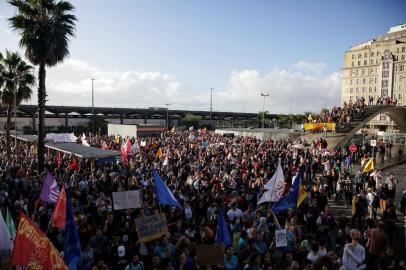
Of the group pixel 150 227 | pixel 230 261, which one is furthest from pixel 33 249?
pixel 230 261

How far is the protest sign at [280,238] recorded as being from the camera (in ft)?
29.2

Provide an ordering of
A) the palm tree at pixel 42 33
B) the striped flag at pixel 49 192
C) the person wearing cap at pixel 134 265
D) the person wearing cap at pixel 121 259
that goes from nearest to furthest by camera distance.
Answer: the person wearing cap at pixel 134 265
the person wearing cap at pixel 121 259
the striped flag at pixel 49 192
the palm tree at pixel 42 33

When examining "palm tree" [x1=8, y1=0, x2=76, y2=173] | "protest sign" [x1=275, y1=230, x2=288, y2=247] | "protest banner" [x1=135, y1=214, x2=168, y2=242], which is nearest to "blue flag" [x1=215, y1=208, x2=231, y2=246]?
"protest sign" [x1=275, y1=230, x2=288, y2=247]

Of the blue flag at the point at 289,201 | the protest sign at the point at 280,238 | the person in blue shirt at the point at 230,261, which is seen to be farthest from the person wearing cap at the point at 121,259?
the blue flag at the point at 289,201

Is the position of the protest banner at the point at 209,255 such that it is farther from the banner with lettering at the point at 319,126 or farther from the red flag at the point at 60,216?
the banner with lettering at the point at 319,126

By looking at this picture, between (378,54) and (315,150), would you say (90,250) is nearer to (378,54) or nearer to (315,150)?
(315,150)

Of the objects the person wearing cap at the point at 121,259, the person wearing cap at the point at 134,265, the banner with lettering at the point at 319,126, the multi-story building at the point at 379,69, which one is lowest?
the person wearing cap at the point at 121,259

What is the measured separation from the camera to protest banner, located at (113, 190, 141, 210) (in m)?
11.2

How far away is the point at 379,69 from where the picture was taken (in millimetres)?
98688

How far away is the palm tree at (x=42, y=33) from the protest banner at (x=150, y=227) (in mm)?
13492

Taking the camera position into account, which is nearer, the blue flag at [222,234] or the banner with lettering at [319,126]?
the blue flag at [222,234]

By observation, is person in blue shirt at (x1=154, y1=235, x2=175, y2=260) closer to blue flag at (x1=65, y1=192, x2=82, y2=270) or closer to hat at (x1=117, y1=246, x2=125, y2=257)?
hat at (x1=117, y1=246, x2=125, y2=257)

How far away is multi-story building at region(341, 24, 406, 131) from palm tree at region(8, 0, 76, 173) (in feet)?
273

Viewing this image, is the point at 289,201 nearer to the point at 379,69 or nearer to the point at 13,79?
the point at 13,79
